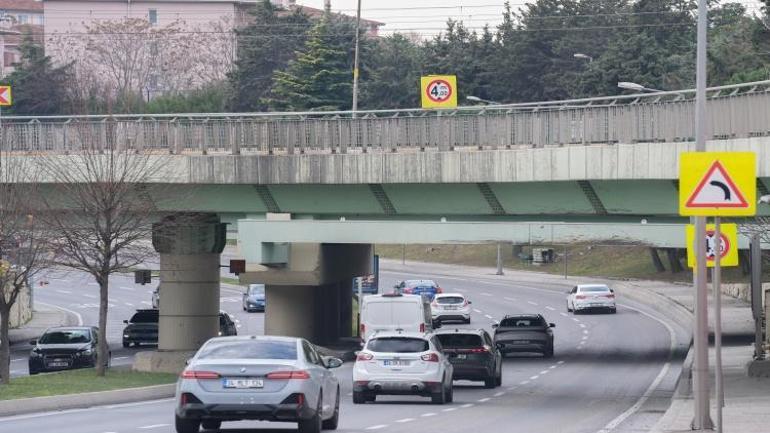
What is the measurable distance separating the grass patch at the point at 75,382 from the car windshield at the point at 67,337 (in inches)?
250

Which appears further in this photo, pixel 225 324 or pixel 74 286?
pixel 74 286

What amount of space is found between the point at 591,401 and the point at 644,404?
1716 millimetres

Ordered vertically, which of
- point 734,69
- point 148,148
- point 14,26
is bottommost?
point 148,148

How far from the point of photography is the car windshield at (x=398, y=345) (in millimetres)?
29328

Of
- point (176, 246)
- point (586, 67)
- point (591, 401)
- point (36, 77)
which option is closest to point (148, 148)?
point (176, 246)

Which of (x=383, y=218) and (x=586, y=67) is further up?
(x=586, y=67)

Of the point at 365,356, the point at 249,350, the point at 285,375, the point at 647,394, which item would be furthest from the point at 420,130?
the point at 285,375

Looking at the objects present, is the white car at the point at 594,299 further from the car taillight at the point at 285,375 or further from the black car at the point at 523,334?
the car taillight at the point at 285,375

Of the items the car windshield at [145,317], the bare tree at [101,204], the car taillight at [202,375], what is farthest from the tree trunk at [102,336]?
the car windshield at [145,317]

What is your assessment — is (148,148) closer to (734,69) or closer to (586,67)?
(734,69)

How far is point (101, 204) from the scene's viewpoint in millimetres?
38188

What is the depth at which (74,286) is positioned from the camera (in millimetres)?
101688

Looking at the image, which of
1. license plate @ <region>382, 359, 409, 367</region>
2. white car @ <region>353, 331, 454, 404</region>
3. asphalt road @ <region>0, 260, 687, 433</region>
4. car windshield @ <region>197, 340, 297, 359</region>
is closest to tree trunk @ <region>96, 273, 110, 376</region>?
asphalt road @ <region>0, 260, 687, 433</region>

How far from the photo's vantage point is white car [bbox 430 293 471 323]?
68875mm
